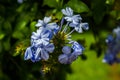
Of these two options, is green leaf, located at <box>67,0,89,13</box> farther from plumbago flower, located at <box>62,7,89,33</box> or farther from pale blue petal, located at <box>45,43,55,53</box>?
pale blue petal, located at <box>45,43,55,53</box>

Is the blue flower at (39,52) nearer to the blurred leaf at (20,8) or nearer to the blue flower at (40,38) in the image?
the blue flower at (40,38)

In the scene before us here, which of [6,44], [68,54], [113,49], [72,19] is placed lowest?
[113,49]

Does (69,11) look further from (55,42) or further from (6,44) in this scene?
(6,44)

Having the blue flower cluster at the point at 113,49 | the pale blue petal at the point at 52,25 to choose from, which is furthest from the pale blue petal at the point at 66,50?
the blue flower cluster at the point at 113,49

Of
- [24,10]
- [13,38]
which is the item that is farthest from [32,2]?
[13,38]

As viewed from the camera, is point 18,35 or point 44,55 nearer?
point 44,55

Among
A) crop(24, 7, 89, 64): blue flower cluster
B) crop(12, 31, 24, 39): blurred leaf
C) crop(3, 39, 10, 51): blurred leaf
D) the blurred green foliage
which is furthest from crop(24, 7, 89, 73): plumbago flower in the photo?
crop(3, 39, 10, 51): blurred leaf

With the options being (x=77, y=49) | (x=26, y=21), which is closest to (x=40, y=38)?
(x=77, y=49)

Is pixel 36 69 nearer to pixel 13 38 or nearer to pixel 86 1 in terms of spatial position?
pixel 13 38
